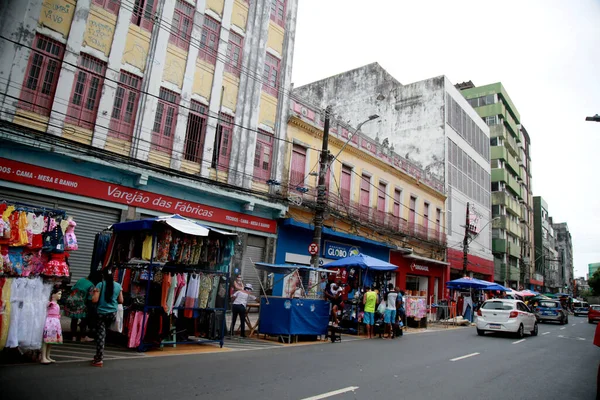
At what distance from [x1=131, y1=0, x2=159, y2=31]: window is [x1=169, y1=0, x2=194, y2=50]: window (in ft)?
Answer: 2.72

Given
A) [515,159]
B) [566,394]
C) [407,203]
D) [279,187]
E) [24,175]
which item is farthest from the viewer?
[515,159]

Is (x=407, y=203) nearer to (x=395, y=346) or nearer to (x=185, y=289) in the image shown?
(x=395, y=346)

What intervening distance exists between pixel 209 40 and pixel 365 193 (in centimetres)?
1369

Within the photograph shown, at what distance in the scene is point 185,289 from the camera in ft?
34.7

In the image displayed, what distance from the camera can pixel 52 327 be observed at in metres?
7.27

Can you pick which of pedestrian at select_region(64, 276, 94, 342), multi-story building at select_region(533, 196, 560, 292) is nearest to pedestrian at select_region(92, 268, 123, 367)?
pedestrian at select_region(64, 276, 94, 342)

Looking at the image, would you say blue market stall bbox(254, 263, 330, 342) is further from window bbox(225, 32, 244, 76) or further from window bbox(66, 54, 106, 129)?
window bbox(225, 32, 244, 76)

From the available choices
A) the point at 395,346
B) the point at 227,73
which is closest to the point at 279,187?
the point at 227,73

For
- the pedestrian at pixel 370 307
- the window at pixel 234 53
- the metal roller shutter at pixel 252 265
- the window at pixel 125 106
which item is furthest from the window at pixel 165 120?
the pedestrian at pixel 370 307

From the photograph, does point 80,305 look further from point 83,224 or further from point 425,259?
point 425,259

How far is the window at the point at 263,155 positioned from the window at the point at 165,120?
424 cm

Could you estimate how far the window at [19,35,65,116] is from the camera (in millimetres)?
12625

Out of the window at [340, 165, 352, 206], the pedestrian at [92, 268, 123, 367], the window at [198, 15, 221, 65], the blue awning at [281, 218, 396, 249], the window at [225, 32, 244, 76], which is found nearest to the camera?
the pedestrian at [92, 268, 123, 367]

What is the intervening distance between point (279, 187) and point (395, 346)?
10070 mm
